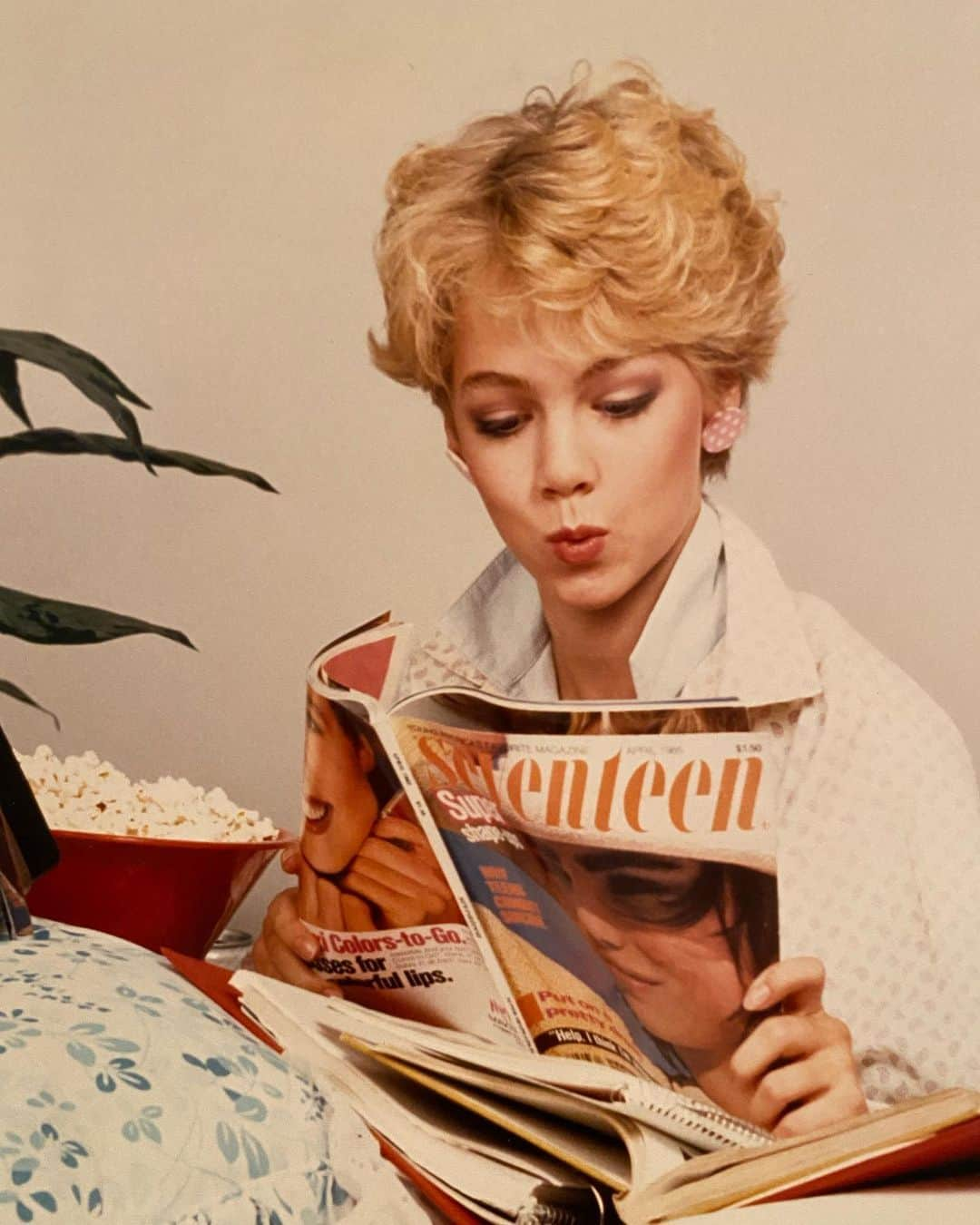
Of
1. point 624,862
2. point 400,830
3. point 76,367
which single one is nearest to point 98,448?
point 76,367

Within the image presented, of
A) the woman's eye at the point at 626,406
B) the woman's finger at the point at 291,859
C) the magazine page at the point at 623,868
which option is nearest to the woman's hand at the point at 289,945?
the woman's finger at the point at 291,859

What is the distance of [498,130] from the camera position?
3.41 ft

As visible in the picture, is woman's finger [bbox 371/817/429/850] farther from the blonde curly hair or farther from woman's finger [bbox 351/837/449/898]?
the blonde curly hair

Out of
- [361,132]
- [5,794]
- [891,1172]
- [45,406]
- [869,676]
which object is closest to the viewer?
[891,1172]

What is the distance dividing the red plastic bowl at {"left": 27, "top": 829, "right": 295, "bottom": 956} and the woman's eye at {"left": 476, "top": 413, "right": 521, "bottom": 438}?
317 millimetres

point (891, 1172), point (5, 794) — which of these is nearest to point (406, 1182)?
point (891, 1172)

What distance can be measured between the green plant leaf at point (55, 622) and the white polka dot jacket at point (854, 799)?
207 mm

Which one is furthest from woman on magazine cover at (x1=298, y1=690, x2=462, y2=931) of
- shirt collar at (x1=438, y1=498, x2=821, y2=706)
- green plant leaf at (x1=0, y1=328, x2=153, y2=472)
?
green plant leaf at (x1=0, y1=328, x2=153, y2=472)

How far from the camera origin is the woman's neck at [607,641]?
100 cm

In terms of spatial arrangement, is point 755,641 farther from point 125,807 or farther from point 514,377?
point 125,807

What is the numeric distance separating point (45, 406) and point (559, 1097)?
0.79m

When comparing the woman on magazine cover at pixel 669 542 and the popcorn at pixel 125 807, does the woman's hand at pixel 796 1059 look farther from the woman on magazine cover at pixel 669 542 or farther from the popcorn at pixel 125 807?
the popcorn at pixel 125 807

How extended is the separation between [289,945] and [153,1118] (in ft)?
→ 1.58

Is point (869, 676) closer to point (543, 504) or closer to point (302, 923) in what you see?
point (543, 504)
